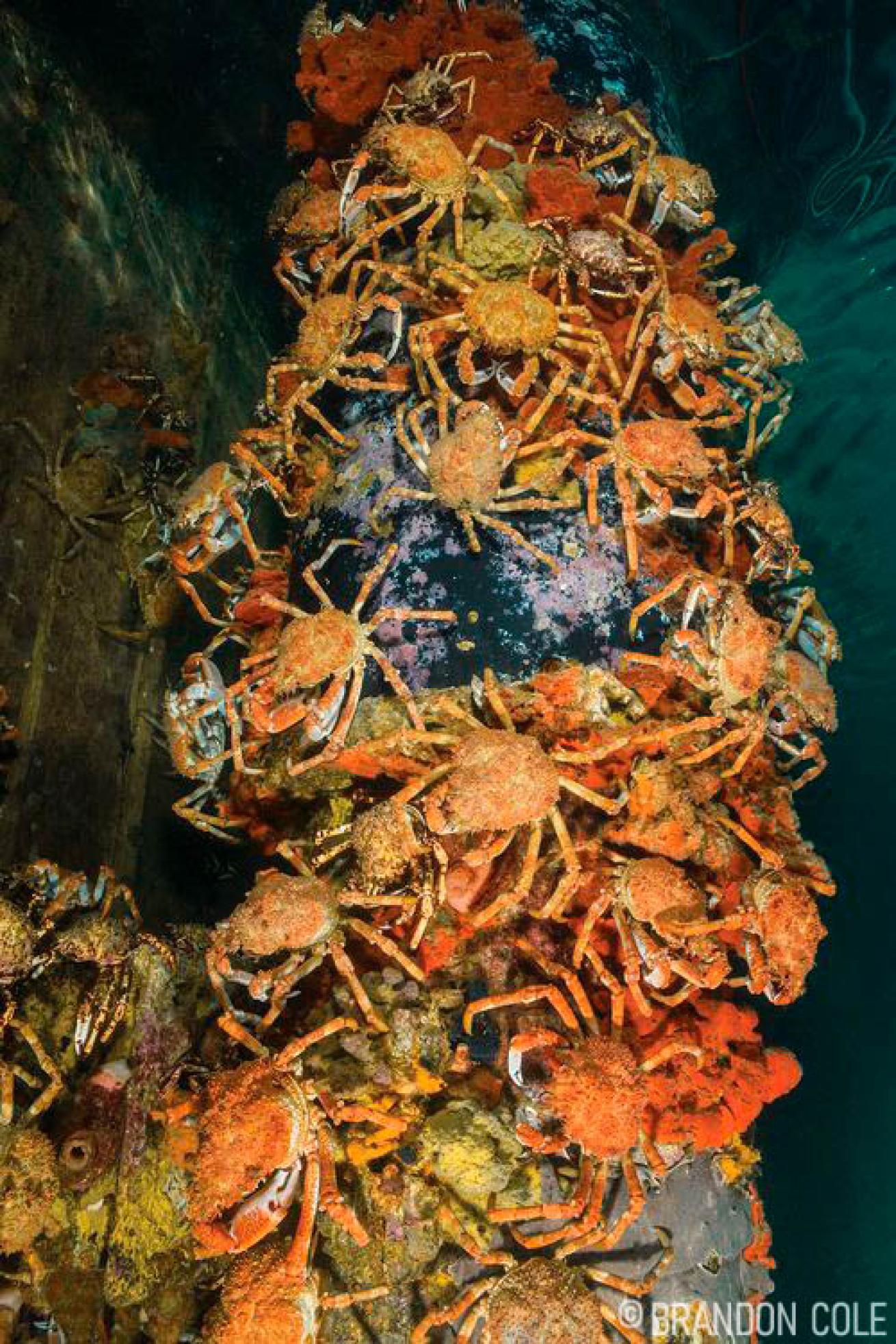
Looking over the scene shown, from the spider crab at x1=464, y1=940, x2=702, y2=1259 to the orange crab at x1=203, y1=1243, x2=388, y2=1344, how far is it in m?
0.79

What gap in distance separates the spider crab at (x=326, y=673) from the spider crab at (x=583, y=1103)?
4.80 feet

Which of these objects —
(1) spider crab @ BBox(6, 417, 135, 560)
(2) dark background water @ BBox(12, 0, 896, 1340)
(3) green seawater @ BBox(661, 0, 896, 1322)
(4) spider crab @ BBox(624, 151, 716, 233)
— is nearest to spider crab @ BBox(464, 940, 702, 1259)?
(1) spider crab @ BBox(6, 417, 135, 560)

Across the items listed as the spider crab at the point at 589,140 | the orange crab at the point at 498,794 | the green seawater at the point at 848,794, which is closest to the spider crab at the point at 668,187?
the spider crab at the point at 589,140

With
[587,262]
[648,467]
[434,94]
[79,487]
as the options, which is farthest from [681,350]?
[79,487]

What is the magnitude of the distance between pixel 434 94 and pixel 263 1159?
621 centimetres

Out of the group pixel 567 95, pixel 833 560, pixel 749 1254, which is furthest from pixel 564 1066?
pixel 833 560

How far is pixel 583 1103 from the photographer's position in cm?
305

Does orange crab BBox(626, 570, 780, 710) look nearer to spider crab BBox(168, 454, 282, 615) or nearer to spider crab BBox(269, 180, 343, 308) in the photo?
spider crab BBox(168, 454, 282, 615)

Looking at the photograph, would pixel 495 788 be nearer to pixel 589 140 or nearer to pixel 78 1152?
pixel 78 1152

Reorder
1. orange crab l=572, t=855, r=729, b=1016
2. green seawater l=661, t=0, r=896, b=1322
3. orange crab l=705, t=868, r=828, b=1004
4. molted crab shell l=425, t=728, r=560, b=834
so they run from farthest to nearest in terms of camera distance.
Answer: green seawater l=661, t=0, r=896, b=1322 → orange crab l=705, t=868, r=828, b=1004 → orange crab l=572, t=855, r=729, b=1016 → molted crab shell l=425, t=728, r=560, b=834

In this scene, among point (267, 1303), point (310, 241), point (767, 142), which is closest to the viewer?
point (267, 1303)

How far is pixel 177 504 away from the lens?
492 centimetres

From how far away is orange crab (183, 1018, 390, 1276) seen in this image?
9.93 feet

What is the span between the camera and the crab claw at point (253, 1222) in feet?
9.88
